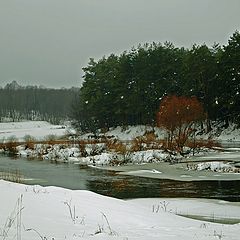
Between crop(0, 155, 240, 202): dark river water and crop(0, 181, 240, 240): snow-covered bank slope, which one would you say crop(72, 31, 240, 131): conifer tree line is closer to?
crop(0, 155, 240, 202): dark river water

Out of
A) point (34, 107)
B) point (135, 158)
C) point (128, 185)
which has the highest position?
point (34, 107)

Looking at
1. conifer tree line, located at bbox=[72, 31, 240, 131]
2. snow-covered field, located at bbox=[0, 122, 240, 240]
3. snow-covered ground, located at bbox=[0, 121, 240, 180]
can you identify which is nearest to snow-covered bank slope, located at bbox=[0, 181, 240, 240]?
snow-covered field, located at bbox=[0, 122, 240, 240]

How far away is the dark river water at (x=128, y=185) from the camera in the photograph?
2166cm

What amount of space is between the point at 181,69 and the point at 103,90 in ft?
53.0

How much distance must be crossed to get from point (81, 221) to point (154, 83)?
2319 inches

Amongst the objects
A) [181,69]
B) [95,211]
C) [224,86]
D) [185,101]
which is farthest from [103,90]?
[95,211]

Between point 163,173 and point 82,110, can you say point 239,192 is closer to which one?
point 163,173

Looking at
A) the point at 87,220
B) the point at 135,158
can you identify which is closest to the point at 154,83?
the point at 135,158

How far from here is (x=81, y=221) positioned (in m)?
8.93

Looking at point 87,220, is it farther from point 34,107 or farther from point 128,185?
point 34,107

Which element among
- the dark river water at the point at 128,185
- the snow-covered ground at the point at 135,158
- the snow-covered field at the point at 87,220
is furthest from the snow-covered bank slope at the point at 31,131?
the snow-covered field at the point at 87,220

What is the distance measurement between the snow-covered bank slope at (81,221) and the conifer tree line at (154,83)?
1822 inches

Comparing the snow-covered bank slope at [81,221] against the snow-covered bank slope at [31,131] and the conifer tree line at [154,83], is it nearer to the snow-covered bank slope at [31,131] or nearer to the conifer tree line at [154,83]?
the conifer tree line at [154,83]

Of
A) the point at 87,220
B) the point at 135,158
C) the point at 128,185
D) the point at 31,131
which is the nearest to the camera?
the point at 87,220
